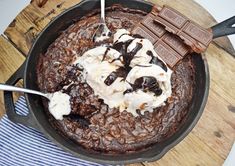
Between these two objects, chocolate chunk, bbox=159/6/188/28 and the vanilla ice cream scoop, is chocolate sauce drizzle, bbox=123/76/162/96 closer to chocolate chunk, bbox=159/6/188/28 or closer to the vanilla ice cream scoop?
the vanilla ice cream scoop

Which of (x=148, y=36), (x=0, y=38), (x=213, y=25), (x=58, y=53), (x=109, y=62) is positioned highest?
(x=213, y=25)

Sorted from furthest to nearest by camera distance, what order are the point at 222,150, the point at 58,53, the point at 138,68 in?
the point at 58,53
the point at 222,150
the point at 138,68

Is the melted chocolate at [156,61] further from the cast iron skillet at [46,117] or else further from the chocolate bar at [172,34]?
the cast iron skillet at [46,117]

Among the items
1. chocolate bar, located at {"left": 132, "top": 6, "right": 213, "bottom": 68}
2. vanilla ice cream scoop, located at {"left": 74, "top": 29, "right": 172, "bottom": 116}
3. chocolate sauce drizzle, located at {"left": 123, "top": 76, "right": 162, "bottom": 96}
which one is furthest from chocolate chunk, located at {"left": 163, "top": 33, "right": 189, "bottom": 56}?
chocolate sauce drizzle, located at {"left": 123, "top": 76, "right": 162, "bottom": 96}

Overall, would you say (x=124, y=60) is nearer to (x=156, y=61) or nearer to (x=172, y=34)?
(x=156, y=61)

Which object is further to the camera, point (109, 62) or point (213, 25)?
point (213, 25)

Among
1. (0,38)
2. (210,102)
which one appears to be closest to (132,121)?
(210,102)

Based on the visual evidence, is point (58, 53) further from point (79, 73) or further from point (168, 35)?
point (168, 35)
